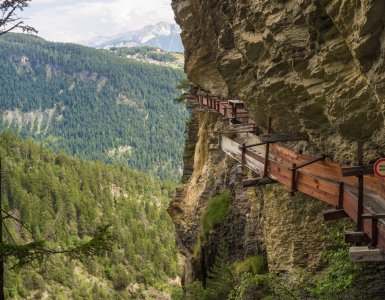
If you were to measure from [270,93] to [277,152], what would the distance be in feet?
4.30

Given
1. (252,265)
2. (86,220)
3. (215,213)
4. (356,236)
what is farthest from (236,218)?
(86,220)

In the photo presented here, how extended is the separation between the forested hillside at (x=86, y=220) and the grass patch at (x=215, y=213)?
8474 centimetres

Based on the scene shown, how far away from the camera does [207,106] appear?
2462cm

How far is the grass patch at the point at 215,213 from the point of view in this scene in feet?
70.5

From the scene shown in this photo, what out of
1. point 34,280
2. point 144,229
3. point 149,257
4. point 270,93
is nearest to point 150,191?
point 144,229

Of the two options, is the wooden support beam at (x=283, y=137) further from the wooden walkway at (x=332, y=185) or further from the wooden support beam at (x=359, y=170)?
the wooden support beam at (x=359, y=170)

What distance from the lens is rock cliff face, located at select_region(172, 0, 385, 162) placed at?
312 inches

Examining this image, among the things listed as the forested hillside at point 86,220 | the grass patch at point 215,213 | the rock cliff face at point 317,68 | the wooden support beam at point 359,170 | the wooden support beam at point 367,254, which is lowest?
the forested hillside at point 86,220

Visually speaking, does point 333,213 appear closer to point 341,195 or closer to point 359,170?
point 341,195

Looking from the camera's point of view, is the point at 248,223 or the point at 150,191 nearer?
the point at 248,223

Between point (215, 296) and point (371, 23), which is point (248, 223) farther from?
point (371, 23)

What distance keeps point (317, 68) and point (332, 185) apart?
225 cm

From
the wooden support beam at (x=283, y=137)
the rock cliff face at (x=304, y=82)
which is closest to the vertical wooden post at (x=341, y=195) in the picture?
the rock cliff face at (x=304, y=82)

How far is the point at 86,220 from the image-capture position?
141 metres
